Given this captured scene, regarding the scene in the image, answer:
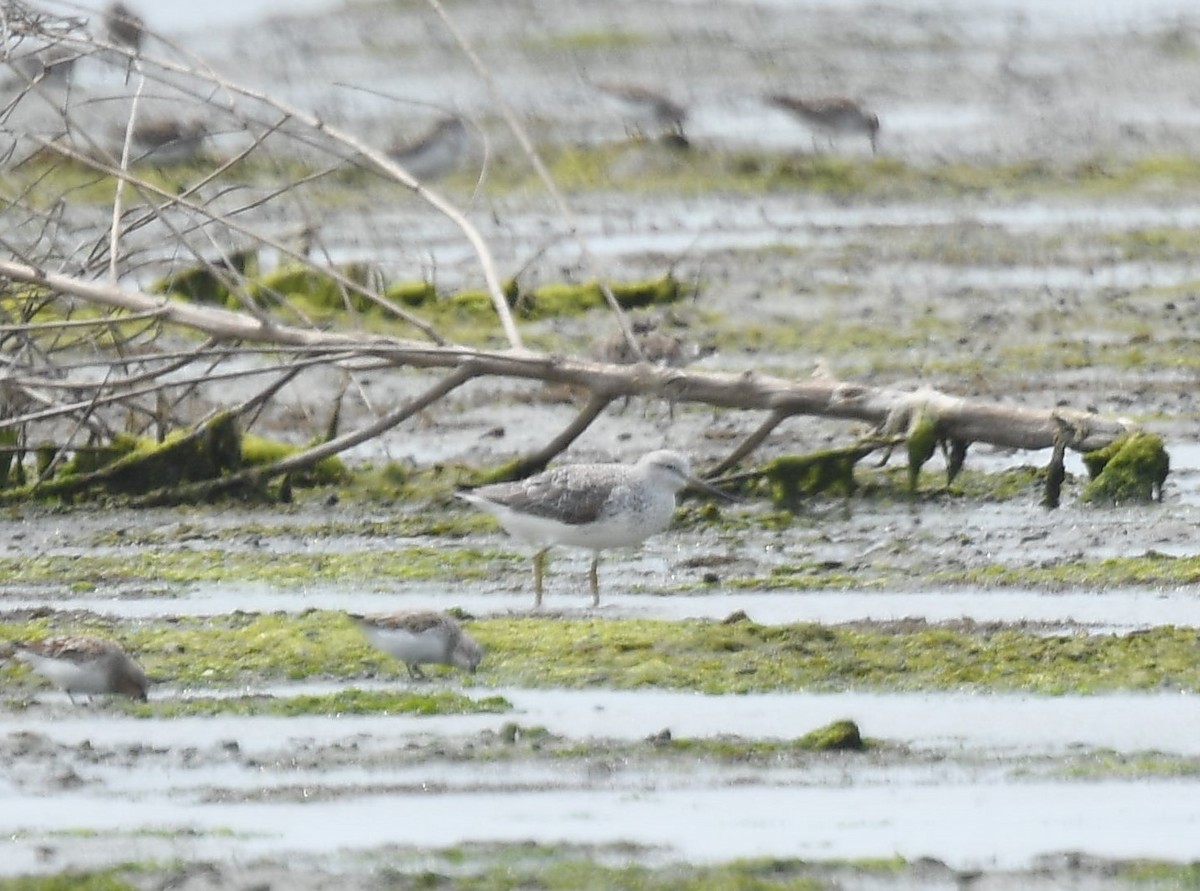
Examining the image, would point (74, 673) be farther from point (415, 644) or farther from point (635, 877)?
point (635, 877)

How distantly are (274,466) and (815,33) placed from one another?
18813 mm

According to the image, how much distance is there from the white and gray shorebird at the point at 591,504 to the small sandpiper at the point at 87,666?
6.43 feet

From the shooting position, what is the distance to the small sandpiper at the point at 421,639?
28.2 feet

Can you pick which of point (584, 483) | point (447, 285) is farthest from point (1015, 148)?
point (584, 483)

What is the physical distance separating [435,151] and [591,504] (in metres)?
11.6

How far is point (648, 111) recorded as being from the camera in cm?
2266

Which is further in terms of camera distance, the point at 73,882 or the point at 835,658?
the point at 835,658

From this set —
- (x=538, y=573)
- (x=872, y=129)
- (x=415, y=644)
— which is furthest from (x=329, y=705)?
(x=872, y=129)

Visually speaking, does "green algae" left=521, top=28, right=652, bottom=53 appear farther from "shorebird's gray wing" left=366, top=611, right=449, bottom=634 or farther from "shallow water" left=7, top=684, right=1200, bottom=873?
"shallow water" left=7, top=684, right=1200, bottom=873

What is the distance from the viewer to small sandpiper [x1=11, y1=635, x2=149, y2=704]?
8.24m

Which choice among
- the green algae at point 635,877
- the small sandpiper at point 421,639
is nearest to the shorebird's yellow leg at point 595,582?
the small sandpiper at point 421,639

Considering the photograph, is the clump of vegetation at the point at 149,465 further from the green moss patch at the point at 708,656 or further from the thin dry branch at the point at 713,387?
the green moss patch at the point at 708,656

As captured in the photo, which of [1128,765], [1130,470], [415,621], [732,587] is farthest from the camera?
[1130,470]

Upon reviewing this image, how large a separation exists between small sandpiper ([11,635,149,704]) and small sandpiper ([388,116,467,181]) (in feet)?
42.4
